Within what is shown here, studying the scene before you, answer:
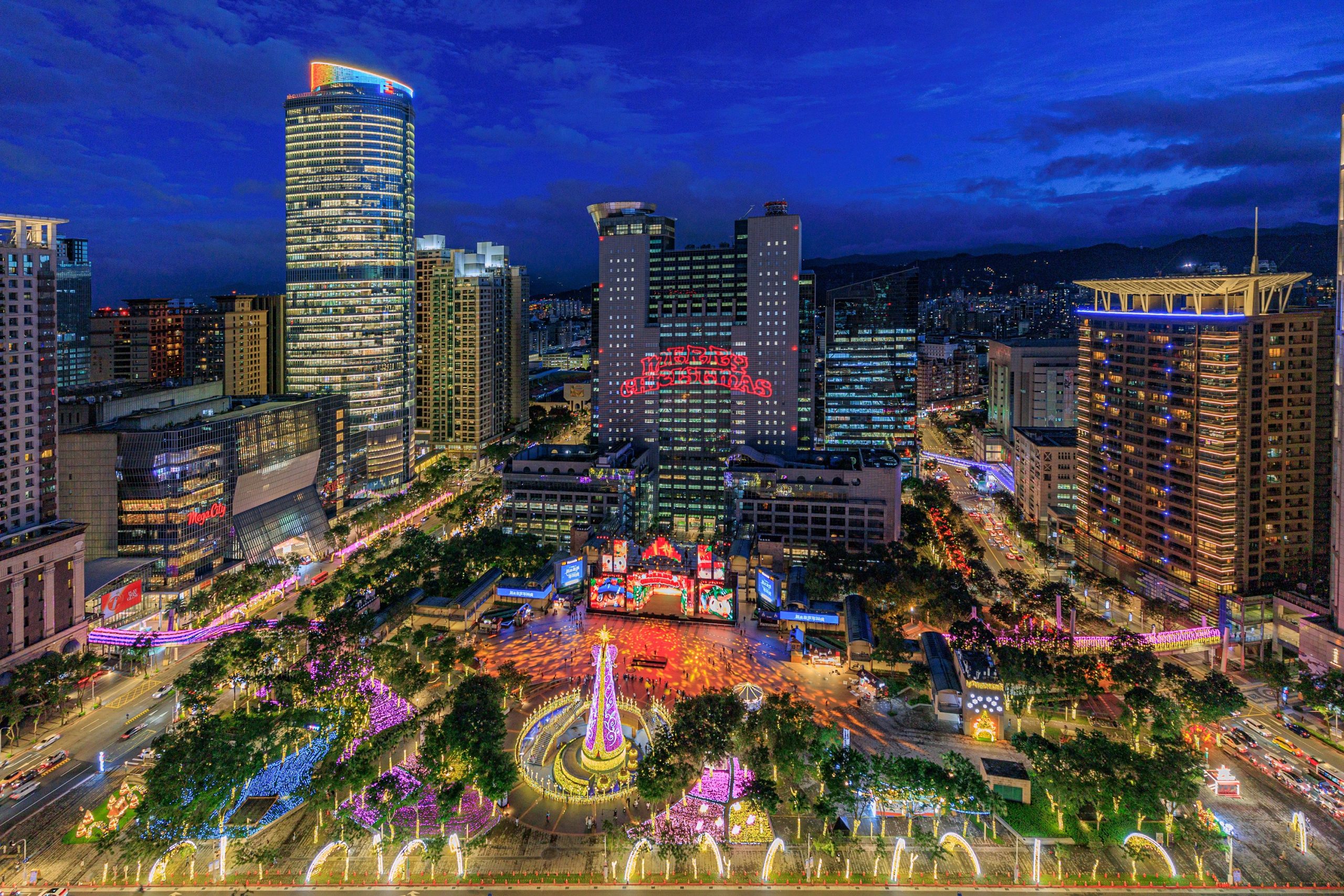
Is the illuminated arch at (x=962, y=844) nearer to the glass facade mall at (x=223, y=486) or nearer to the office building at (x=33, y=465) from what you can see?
the office building at (x=33, y=465)

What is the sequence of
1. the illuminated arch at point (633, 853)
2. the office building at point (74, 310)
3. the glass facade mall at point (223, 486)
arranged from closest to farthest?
the illuminated arch at point (633, 853), the glass facade mall at point (223, 486), the office building at point (74, 310)

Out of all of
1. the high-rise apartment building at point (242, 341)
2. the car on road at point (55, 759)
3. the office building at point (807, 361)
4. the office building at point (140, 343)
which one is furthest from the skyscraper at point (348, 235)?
the car on road at point (55, 759)

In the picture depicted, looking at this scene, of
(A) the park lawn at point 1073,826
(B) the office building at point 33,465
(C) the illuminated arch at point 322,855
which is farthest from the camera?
(B) the office building at point 33,465

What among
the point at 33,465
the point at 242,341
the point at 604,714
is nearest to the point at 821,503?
the point at 604,714

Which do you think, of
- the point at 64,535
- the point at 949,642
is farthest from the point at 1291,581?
the point at 64,535

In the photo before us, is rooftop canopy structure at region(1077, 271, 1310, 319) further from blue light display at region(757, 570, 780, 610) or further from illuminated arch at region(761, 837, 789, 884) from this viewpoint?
illuminated arch at region(761, 837, 789, 884)

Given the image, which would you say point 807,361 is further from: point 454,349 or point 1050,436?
point 454,349
